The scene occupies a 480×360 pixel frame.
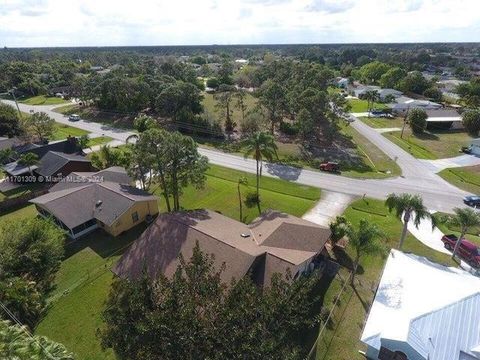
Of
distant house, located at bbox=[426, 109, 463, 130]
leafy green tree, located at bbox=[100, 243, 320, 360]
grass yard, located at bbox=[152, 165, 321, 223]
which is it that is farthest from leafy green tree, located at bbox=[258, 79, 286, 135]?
leafy green tree, located at bbox=[100, 243, 320, 360]

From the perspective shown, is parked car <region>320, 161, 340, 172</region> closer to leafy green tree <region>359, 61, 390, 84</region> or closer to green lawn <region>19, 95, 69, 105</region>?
green lawn <region>19, 95, 69, 105</region>

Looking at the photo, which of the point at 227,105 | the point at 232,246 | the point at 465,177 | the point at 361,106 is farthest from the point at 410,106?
the point at 232,246

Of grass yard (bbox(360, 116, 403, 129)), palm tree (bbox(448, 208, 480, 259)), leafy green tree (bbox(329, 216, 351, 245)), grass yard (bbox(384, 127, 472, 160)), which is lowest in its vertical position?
grass yard (bbox(360, 116, 403, 129))

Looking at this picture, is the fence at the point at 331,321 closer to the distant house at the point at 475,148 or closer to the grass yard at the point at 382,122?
the distant house at the point at 475,148

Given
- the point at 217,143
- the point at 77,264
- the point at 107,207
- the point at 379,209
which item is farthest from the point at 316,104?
the point at 77,264

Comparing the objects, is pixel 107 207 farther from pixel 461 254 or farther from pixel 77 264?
pixel 461 254

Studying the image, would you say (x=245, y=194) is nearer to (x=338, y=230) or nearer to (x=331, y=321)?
(x=338, y=230)
